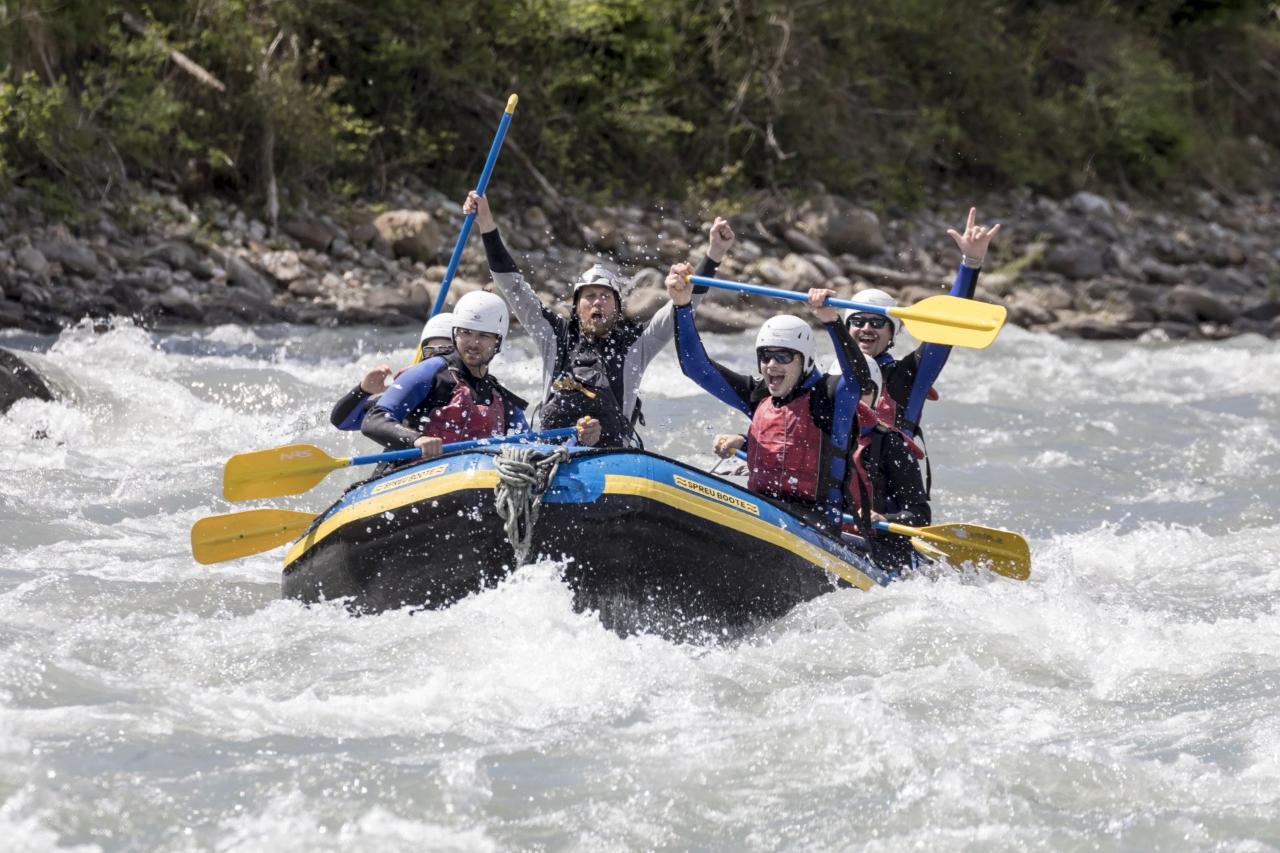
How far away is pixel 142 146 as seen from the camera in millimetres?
15305

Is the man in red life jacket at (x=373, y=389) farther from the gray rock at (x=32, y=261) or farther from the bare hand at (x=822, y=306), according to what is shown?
the gray rock at (x=32, y=261)

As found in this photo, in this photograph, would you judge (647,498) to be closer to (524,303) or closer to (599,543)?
(599,543)

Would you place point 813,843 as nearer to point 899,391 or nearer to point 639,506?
point 639,506

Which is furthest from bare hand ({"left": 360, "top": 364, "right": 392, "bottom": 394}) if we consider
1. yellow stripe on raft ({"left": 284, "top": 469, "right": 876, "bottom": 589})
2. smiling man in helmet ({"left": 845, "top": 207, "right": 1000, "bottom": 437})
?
smiling man in helmet ({"left": 845, "top": 207, "right": 1000, "bottom": 437})

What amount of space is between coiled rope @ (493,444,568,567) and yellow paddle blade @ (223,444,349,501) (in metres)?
0.87

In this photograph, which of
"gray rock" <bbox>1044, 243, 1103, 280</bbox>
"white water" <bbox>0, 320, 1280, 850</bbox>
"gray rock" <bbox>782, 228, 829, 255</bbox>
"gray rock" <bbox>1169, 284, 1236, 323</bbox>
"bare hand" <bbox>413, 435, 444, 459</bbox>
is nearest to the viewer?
"white water" <bbox>0, 320, 1280, 850</bbox>

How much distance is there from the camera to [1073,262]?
19.6m

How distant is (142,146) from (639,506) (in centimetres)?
1089

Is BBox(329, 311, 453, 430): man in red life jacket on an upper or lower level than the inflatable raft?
upper

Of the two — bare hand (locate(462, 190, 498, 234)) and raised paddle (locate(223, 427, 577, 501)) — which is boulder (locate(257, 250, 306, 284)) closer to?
bare hand (locate(462, 190, 498, 234))

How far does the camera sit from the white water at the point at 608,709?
4418mm

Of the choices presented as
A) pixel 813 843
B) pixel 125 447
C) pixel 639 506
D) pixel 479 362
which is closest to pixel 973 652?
pixel 639 506

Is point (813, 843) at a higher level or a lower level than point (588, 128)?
lower

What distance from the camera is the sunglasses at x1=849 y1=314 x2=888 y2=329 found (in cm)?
732
